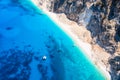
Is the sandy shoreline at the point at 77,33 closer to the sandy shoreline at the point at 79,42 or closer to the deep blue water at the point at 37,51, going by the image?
the sandy shoreline at the point at 79,42

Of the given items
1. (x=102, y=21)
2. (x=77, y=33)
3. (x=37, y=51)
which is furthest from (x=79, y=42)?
(x=37, y=51)

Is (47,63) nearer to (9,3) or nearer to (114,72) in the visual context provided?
(114,72)

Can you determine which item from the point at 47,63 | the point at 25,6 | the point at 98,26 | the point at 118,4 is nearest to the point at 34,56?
the point at 47,63

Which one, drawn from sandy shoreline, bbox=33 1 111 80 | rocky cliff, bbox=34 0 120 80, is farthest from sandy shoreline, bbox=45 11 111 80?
rocky cliff, bbox=34 0 120 80

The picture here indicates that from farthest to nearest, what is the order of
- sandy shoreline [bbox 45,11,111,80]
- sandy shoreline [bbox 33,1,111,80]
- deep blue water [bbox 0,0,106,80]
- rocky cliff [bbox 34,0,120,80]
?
sandy shoreline [bbox 33,1,111,80] → rocky cliff [bbox 34,0,120,80] → sandy shoreline [bbox 45,11,111,80] → deep blue water [bbox 0,0,106,80]

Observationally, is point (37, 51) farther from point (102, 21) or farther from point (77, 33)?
point (102, 21)

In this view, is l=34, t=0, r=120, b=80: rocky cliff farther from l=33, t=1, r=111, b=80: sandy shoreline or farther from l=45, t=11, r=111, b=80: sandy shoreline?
l=45, t=11, r=111, b=80: sandy shoreline
